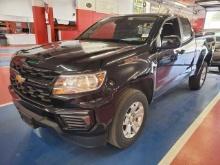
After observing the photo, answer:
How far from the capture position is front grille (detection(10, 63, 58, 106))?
200 centimetres

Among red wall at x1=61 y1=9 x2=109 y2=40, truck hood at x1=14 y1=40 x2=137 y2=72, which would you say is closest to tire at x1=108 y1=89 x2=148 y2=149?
truck hood at x1=14 y1=40 x2=137 y2=72

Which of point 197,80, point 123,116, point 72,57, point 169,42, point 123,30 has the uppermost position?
point 123,30

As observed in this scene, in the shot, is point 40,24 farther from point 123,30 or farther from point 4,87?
point 123,30

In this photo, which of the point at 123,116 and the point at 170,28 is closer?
the point at 123,116

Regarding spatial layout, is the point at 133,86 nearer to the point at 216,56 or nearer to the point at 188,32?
the point at 188,32

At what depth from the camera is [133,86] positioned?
2.44 meters

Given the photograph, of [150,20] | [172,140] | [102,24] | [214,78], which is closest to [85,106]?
[172,140]

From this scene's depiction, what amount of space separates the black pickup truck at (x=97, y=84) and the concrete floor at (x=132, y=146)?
207mm

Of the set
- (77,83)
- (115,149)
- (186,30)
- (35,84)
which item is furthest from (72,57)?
(186,30)

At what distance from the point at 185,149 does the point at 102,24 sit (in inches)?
89.0

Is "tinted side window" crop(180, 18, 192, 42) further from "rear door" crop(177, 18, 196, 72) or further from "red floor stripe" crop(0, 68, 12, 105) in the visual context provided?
"red floor stripe" crop(0, 68, 12, 105)

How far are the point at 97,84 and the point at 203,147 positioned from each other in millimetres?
1608

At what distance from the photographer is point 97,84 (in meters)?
1.95

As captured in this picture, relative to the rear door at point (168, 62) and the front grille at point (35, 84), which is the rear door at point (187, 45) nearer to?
the rear door at point (168, 62)
